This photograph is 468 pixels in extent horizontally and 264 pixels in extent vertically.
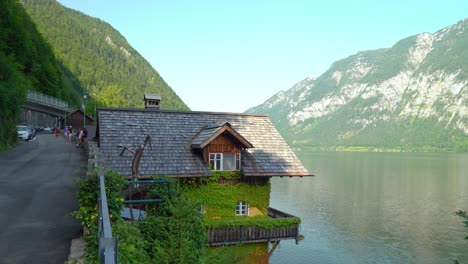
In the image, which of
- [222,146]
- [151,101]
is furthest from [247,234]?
[151,101]

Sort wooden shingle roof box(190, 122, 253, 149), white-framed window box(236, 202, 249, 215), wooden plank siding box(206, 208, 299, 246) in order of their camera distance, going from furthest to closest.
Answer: white-framed window box(236, 202, 249, 215) → wooden shingle roof box(190, 122, 253, 149) → wooden plank siding box(206, 208, 299, 246)

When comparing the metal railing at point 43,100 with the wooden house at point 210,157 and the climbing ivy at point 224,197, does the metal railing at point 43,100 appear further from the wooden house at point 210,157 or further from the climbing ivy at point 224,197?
the climbing ivy at point 224,197

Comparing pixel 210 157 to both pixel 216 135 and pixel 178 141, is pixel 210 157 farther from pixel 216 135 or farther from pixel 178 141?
pixel 178 141

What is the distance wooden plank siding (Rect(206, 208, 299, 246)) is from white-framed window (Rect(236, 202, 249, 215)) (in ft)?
8.22

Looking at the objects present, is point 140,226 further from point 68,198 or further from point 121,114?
point 121,114

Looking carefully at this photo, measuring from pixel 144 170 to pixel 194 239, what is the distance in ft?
48.9

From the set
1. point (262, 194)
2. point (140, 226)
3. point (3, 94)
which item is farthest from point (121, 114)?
point (140, 226)

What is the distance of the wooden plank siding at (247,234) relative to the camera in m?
22.3

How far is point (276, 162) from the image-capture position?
2700 cm

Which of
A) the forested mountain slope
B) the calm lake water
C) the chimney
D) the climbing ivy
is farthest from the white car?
the calm lake water

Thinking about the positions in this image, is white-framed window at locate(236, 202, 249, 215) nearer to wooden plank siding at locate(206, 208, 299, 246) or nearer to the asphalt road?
wooden plank siding at locate(206, 208, 299, 246)

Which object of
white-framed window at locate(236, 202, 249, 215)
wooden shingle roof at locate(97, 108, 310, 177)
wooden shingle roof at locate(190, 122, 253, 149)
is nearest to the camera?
wooden shingle roof at locate(97, 108, 310, 177)

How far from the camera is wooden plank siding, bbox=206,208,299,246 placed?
22344mm

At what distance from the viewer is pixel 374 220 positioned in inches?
2271
